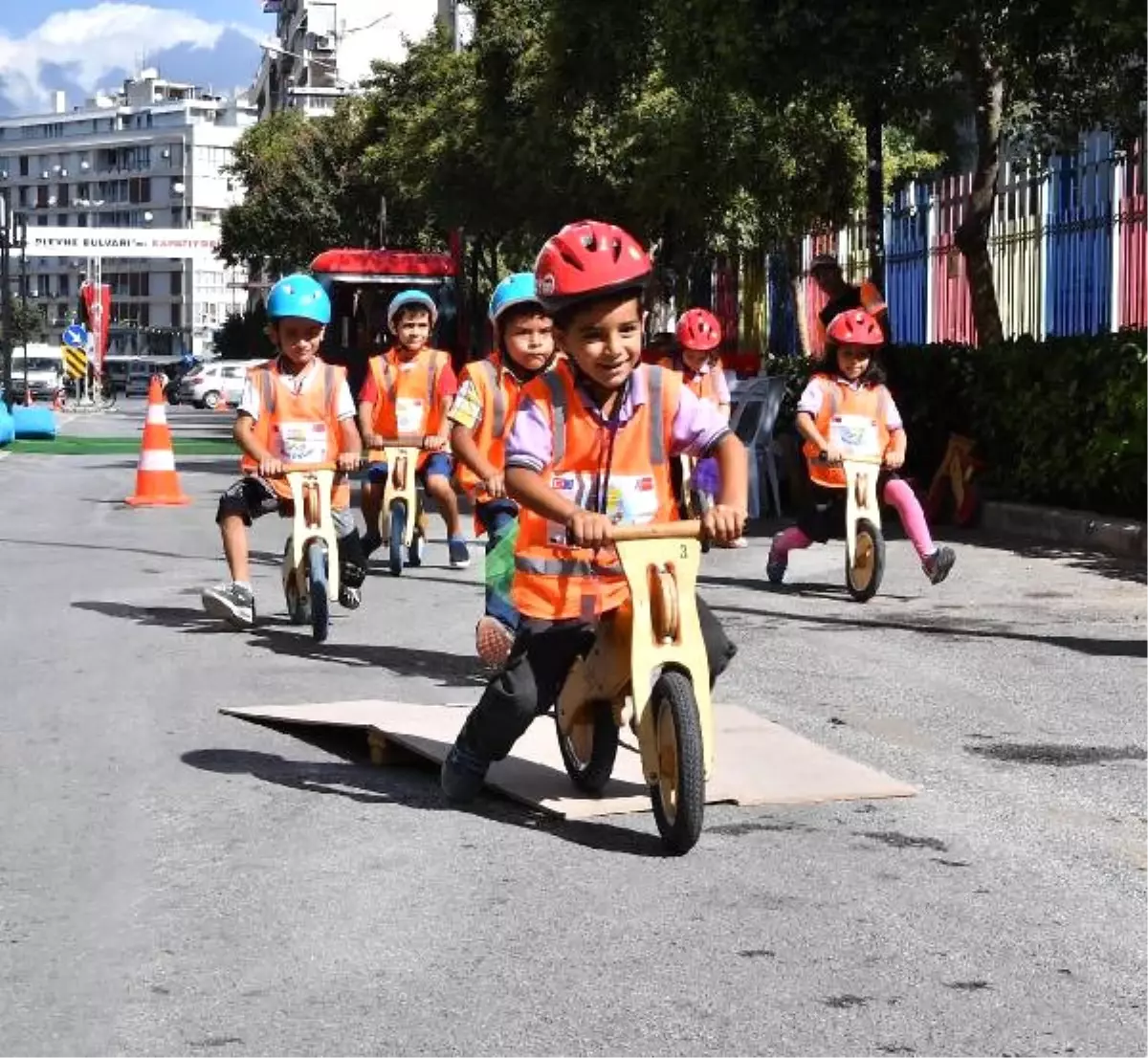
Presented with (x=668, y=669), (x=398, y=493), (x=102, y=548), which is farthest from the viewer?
(x=102, y=548)

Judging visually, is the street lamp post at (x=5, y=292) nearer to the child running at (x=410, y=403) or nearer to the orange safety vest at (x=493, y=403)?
the child running at (x=410, y=403)

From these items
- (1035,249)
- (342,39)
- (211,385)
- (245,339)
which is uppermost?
(342,39)

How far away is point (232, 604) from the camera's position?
11438 mm

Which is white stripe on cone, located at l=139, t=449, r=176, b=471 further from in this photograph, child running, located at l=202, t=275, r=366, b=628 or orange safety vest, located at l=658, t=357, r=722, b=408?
child running, located at l=202, t=275, r=366, b=628

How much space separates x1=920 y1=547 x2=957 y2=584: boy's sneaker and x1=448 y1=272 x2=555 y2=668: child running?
3.24 m

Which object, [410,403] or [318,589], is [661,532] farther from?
[410,403]

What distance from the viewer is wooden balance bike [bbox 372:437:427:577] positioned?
1441cm

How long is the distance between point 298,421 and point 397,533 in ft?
10.7

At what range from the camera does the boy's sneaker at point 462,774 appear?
682 cm

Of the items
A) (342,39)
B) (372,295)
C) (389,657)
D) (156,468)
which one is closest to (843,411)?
(389,657)

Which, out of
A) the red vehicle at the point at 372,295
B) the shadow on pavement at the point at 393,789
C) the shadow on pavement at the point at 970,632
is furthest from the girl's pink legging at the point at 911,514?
the red vehicle at the point at 372,295

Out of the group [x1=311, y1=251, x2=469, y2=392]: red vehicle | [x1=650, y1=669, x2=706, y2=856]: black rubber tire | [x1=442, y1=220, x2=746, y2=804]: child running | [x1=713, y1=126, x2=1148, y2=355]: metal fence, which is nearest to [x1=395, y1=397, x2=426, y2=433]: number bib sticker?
[x1=713, y1=126, x2=1148, y2=355]: metal fence

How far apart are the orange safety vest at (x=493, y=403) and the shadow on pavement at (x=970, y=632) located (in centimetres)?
251

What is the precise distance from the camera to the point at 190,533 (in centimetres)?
1819
